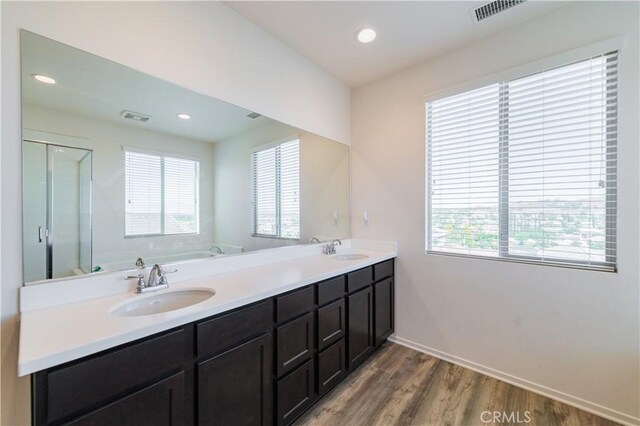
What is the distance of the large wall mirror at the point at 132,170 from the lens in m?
1.19

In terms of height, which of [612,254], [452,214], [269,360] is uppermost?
[452,214]

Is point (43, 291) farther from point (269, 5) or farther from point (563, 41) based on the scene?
point (563, 41)

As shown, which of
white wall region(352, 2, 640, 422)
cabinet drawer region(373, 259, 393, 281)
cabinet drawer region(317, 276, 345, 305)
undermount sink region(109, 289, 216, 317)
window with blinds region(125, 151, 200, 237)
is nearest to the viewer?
undermount sink region(109, 289, 216, 317)

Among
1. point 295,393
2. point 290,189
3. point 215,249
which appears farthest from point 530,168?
point 215,249

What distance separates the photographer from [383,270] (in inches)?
98.0

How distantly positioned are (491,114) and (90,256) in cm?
287

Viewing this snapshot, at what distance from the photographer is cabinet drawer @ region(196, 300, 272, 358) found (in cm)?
115

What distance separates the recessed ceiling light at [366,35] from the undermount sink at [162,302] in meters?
2.16

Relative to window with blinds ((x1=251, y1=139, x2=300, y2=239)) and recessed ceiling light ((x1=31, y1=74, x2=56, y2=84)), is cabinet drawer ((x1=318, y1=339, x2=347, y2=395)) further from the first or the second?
recessed ceiling light ((x1=31, y1=74, x2=56, y2=84))

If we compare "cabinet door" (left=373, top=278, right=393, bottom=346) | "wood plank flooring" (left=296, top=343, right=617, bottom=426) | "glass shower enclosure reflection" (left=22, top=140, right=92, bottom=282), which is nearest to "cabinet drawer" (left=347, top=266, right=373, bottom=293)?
"cabinet door" (left=373, top=278, right=393, bottom=346)

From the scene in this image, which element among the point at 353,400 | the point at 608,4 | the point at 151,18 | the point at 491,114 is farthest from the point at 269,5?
the point at 353,400

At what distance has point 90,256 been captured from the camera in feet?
4.34

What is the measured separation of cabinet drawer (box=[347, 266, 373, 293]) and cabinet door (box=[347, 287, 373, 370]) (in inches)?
1.9

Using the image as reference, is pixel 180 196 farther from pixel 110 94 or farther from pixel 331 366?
pixel 331 366
